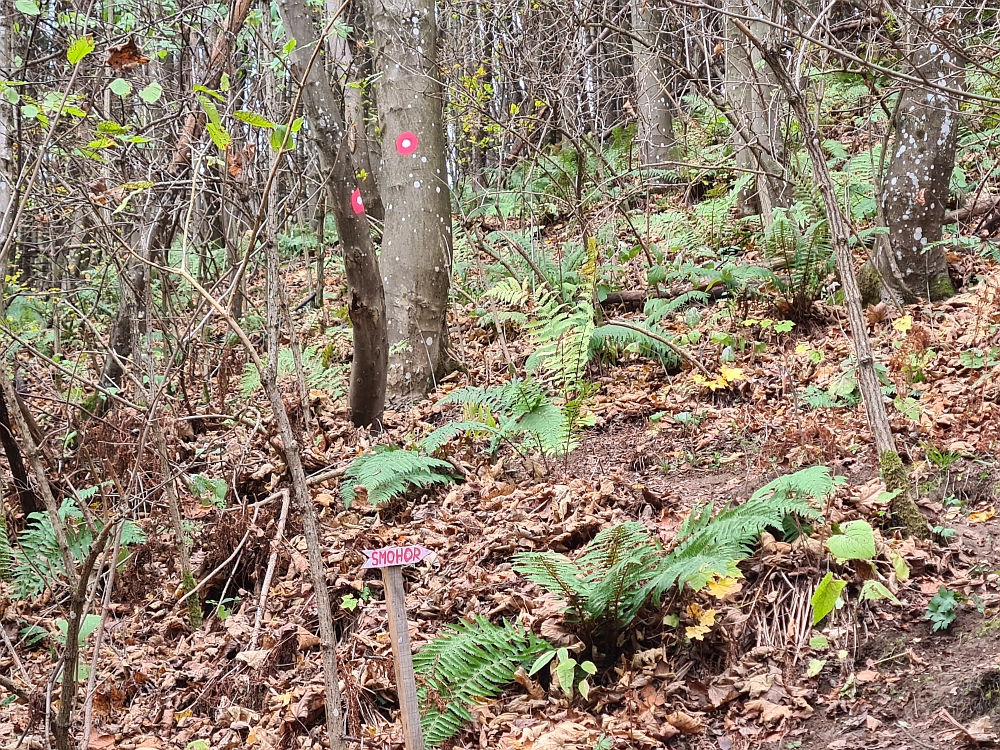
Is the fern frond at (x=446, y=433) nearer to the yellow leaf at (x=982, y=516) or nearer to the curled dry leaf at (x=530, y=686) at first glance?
the curled dry leaf at (x=530, y=686)

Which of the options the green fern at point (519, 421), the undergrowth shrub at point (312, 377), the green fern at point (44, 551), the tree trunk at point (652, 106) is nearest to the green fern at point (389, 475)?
the green fern at point (519, 421)

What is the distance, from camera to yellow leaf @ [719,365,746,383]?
5.37 metres

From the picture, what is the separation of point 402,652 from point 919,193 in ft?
16.6

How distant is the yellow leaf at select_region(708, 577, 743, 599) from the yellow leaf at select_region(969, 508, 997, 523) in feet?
3.45

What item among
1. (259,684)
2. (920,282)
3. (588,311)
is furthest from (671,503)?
(920,282)

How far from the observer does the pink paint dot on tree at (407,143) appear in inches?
270

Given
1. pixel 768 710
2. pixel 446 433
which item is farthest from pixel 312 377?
pixel 768 710

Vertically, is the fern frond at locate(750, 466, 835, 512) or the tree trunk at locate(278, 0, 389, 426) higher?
the tree trunk at locate(278, 0, 389, 426)

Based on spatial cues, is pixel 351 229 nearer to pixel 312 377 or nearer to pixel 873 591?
pixel 312 377

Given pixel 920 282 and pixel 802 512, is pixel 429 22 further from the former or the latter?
pixel 802 512

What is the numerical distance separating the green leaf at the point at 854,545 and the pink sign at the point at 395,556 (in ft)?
4.55

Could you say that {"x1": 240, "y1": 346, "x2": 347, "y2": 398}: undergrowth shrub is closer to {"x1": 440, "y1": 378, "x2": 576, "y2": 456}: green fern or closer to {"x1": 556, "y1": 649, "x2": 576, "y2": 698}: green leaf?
{"x1": 440, "y1": 378, "x2": 576, "y2": 456}: green fern

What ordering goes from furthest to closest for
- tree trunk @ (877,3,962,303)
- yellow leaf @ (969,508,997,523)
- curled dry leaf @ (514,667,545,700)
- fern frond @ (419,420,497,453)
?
1. tree trunk @ (877,3,962,303)
2. fern frond @ (419,420,497,453)
3. yellow leaf @ (969,508,997,523)
4. curled dry leaf @ (514,667,545,700)

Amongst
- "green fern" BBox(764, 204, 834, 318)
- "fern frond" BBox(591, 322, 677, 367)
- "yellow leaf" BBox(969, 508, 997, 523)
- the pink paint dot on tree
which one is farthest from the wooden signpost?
the pink paint dot on tree
